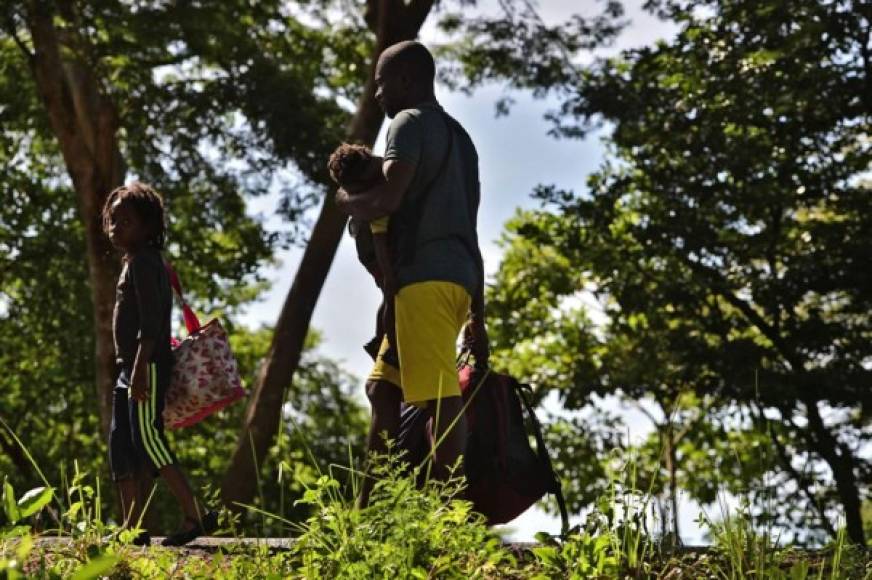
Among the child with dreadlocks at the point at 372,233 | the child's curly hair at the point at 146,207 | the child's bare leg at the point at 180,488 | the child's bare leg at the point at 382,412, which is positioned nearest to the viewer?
the child with dreadlocks at the point at 372,233

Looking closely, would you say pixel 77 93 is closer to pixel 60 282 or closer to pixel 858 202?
pixel 60 282

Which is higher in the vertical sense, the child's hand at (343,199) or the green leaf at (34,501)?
the child's hand at (343,199)

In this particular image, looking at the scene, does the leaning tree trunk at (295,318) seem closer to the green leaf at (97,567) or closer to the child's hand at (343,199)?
the child's hand at (343,199)

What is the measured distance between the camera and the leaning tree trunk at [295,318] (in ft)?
43.7

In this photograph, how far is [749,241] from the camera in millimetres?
14508

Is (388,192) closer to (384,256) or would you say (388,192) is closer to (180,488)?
(384,256)

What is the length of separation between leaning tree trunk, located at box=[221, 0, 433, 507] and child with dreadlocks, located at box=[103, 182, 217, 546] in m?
7.19

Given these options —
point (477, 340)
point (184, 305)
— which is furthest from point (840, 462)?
point (184, 305)

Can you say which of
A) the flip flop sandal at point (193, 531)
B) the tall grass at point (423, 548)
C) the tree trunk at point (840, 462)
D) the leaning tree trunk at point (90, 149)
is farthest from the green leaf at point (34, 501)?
the tree trunk at point (840, 462)

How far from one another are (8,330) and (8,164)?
2.64m

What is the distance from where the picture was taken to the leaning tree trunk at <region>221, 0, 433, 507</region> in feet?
43.7

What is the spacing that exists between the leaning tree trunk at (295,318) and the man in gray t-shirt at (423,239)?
312 inches

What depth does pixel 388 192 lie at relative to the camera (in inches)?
205

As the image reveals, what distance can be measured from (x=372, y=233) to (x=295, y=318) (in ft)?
26.8
